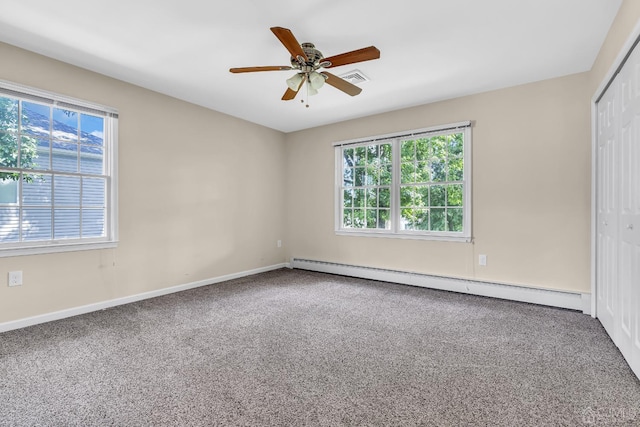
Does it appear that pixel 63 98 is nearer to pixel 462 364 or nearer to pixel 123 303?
pixel 123 303

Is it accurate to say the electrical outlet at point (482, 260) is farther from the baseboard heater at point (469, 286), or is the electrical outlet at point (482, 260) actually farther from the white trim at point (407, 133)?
the white trim at point (407, 133)

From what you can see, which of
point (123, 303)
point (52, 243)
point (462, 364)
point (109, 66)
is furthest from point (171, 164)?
point (462, 364)

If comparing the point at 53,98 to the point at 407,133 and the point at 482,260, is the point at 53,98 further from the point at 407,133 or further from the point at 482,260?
the point at 482,260

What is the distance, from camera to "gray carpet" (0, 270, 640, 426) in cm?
155

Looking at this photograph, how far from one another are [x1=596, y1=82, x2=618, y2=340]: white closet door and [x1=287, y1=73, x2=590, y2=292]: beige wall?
35cm

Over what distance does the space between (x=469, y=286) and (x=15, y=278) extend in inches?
181

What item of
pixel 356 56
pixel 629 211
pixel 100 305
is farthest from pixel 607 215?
pixel 100 305

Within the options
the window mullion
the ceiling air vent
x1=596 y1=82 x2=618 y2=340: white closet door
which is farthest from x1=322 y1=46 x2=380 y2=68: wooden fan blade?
the window mullion

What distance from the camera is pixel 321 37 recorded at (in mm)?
2523

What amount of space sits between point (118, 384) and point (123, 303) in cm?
181

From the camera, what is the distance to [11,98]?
269cm

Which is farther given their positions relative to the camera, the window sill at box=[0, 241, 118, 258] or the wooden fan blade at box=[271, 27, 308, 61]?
the window sill at box=[0, 241, 118, 258]

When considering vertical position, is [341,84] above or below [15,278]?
above

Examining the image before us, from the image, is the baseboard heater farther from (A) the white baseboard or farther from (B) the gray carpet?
(A) the white baseboard
